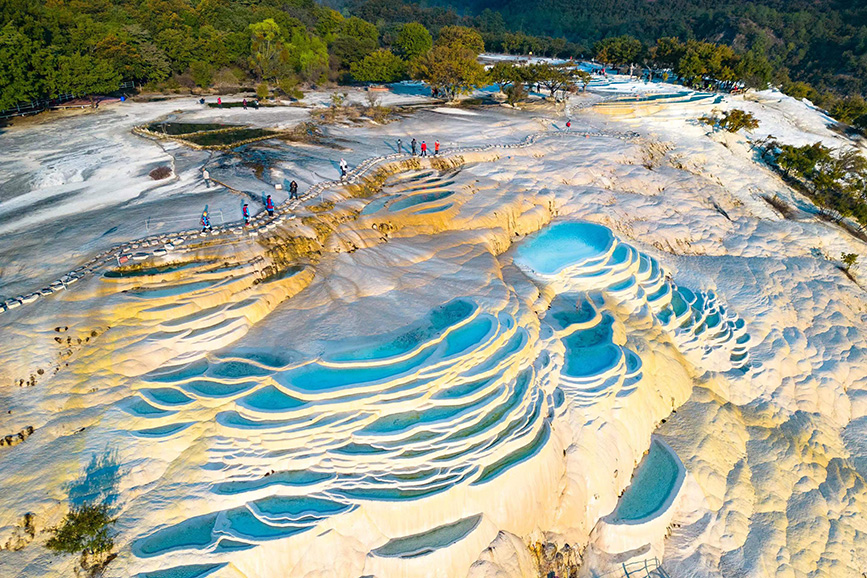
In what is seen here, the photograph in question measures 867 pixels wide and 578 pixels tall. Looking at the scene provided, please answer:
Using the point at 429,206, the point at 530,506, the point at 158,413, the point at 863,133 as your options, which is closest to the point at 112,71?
the point at 429,206

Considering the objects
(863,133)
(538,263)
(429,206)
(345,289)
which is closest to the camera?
(345,289)

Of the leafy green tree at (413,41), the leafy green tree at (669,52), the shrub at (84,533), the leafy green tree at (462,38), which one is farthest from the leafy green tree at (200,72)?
the leafy green tree at (669,52)

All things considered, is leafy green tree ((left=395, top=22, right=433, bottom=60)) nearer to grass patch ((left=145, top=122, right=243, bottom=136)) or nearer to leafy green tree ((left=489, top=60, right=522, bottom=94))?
leafy green tree ((left=489, top=60, right=522, bottom=94))

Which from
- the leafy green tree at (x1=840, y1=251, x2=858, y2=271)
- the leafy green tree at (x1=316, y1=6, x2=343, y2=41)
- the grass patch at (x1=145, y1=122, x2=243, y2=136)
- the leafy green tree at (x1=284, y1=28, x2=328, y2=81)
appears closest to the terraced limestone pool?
the leafy green tree at (x1=840, y1=251, x2=858, y2=271)

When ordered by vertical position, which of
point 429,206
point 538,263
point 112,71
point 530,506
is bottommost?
point 530,506

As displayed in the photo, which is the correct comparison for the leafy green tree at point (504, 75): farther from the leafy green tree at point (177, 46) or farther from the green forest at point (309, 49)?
the leafy green tree at point (177, 46)

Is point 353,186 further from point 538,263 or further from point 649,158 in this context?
point 649,158
